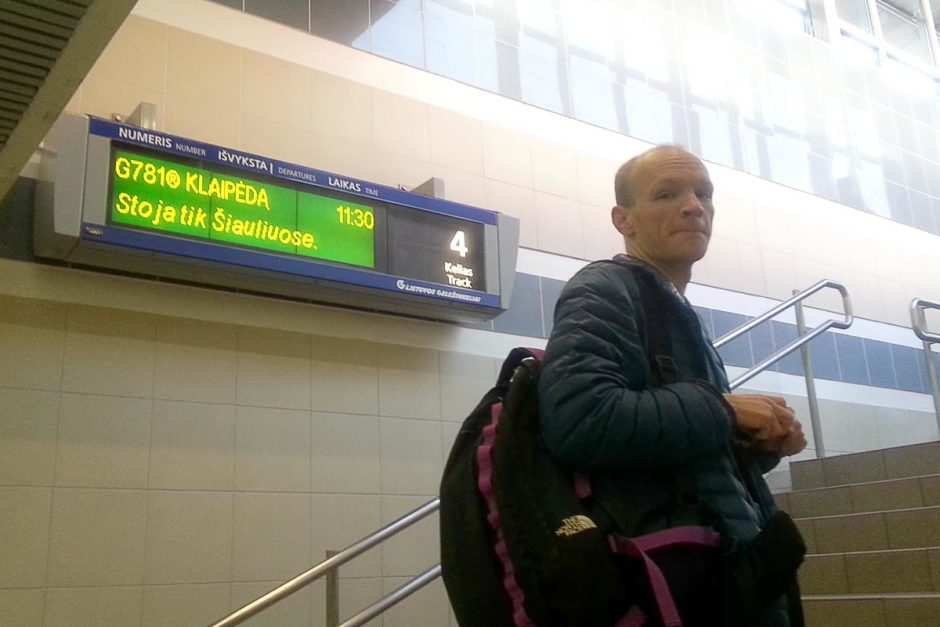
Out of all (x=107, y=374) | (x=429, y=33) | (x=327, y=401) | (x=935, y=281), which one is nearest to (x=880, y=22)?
(x=935, y=281)

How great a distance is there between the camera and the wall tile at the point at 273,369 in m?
3.97

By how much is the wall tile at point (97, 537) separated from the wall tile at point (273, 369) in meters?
0.64

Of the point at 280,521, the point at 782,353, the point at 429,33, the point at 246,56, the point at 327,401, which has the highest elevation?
the point at 429,33

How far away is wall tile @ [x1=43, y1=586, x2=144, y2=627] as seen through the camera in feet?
10.8

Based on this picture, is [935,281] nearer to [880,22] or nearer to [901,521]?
[880,22]

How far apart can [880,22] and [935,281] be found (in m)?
2.53

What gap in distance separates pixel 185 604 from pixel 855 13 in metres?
7.45

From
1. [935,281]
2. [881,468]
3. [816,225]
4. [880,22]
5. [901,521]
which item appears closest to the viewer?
[901,521]

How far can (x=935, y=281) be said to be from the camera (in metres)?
7.66

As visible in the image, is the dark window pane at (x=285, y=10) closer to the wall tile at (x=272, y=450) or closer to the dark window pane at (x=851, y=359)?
the wall tile at (x=272, y=450)

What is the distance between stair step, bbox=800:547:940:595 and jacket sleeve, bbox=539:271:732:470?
107 inches

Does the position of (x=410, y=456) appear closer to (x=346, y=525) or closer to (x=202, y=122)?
(x=346, y=525)

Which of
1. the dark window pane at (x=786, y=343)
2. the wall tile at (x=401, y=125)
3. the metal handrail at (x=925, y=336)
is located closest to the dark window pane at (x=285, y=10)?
the wall tile at (x=401, y=125)

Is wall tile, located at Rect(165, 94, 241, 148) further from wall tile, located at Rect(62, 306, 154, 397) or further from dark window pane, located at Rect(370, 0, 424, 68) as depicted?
dark window pane, located at Rect(370, 0, 424, 68)
